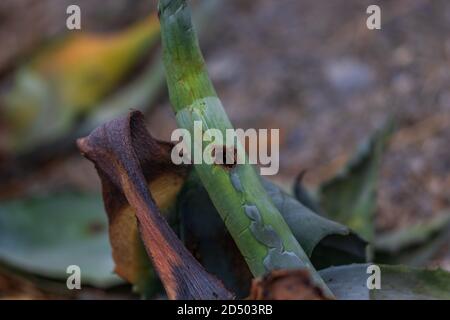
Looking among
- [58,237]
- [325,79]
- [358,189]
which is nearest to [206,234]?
[358,189]

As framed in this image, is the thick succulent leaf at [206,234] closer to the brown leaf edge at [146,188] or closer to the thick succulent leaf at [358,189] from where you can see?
the brown leaf edge at [146,188]

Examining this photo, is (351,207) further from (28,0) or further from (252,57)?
(28,0)

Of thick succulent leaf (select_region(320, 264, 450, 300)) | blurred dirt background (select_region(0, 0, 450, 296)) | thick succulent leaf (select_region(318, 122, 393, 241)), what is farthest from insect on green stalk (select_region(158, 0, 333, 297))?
blurred dirt background (select_region(0, 0, 450, 296))

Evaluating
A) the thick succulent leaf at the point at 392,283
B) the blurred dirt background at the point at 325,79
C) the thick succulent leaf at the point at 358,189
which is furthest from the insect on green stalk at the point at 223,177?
the blurred dirt background at the point at 325,79

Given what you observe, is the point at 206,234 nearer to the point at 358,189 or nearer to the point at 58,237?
the point at 358,189

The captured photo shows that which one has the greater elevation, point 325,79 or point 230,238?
point 325,79

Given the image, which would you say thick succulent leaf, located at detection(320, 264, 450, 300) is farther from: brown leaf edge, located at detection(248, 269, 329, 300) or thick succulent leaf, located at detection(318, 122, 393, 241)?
thick succulent leaf, located at detection(318, 122, 393, 241)
